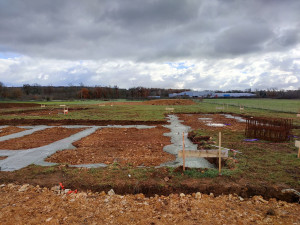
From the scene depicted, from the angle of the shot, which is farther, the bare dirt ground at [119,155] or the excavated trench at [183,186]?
the bare dirt ground at [119,155]

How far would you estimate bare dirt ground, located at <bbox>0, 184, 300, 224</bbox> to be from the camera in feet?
12.6

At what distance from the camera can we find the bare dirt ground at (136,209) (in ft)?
12.6

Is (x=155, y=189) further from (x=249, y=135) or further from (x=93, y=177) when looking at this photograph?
(x=249, y=135)

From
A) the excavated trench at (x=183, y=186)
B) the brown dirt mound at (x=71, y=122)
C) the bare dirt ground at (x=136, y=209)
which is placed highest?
the brown dirt mound at (x=71, y=122)

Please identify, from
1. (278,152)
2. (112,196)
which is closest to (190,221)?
(112,196)

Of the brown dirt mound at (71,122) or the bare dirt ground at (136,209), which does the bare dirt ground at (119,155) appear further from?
the brown dirt mound at (71,122)

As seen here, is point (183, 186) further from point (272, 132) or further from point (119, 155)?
point (272, 132)

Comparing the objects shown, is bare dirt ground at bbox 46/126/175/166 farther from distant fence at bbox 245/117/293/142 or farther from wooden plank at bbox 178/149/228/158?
distant fence at bbox 245/117/293/142

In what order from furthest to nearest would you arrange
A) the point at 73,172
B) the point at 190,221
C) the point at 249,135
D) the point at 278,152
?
the point at 249,135, the point at 278,152, the point at 73,172, the point at 190,221

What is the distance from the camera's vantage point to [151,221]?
3.82 meters

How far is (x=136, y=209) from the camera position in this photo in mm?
4254

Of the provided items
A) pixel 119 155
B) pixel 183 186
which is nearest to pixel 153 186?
pixel 183 186

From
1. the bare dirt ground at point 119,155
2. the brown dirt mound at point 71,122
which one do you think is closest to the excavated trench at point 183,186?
the bare dirt ground at point 119,155

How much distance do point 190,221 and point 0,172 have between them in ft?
19.4
